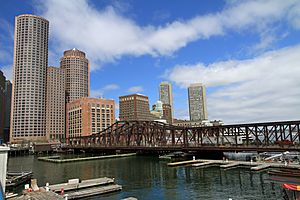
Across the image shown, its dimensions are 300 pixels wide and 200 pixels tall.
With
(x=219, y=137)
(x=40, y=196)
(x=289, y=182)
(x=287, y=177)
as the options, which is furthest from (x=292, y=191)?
(x=219, y=137)

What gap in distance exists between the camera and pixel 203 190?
139ft

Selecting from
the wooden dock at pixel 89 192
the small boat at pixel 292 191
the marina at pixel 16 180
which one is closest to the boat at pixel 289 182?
the small boat at pixel 292 191

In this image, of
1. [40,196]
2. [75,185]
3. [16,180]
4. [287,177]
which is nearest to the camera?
[287,177]

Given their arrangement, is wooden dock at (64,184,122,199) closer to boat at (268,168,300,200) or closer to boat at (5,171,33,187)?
boat at (5,171,33,187)

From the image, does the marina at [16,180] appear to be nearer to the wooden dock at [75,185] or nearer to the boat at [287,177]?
the wooden dock at [75,185]

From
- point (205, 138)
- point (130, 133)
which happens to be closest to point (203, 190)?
point (205, 138)

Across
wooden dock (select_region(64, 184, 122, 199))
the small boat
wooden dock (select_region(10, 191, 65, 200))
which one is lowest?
wooden dock (select_region(64, 184, 122, 199))

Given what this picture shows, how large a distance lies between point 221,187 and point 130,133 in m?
99.2

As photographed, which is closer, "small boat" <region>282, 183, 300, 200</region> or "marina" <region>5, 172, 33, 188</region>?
"small boat" <region>282, 183, 300, 200</region>

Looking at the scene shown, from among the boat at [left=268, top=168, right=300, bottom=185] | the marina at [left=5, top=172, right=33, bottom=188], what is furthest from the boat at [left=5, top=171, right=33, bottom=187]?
the boat at [left=268, top=168, right=300, bottom=185]

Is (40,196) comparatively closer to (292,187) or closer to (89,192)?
(89,192)

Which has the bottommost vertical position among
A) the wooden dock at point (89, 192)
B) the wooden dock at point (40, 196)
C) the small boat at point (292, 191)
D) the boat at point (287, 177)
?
the wooden dock at point (89, 192)

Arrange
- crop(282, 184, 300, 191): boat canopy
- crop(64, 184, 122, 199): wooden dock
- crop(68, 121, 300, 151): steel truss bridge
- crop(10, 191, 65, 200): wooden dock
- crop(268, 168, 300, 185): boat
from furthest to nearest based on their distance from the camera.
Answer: crop(68, 121, 300, 151): steel truss bridge, crop(64, 184, 122, 199): wooden dock, crop(10, 191, 65, 200): wooden dock, crop(268, 168, 300, 185): boat, crop(282, 184, 300, 191): boat canopy

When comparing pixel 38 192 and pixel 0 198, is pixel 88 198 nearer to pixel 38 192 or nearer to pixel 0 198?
pixel 38 192
